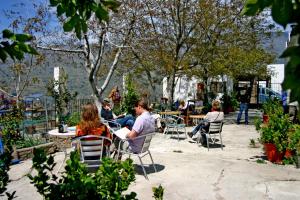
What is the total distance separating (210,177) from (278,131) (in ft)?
6.85

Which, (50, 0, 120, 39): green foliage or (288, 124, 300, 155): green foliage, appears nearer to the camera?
(50, 0, 120, 39): green foliage

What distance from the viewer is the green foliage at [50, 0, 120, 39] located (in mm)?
1727

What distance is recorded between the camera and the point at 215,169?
23.7ft

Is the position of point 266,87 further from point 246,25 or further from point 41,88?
point 41,88

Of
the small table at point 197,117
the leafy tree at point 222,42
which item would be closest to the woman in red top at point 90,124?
the small table at point 197,117

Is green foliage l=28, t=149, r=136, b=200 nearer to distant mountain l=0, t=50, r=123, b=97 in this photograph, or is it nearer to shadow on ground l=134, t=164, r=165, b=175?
shadow on ground l=134, t=164, r=165, b=175

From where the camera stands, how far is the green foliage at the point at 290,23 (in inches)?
38.4

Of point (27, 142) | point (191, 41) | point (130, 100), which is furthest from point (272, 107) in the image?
point (191, 41)

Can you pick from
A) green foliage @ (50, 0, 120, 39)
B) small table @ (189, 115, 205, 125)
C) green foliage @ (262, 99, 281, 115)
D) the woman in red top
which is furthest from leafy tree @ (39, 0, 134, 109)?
green foliage @ (262, 99, 281, 115)

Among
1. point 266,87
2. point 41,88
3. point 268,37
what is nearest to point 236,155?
point 41,88

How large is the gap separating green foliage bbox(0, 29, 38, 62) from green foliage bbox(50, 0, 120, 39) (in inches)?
7.4

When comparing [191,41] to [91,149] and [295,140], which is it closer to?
[295,140]

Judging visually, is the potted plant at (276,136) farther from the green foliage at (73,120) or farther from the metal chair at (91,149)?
the green foliage at (73,120)

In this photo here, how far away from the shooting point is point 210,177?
21.7 feet
